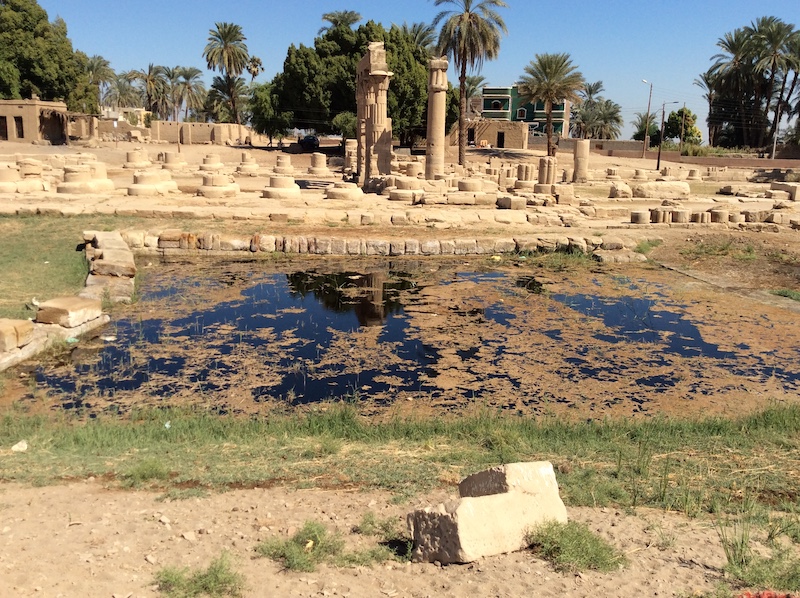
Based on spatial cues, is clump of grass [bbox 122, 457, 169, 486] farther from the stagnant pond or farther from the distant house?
the distant house

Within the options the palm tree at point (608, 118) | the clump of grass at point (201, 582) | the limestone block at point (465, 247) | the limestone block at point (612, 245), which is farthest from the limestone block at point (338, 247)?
the palm tree at point (608, 118)

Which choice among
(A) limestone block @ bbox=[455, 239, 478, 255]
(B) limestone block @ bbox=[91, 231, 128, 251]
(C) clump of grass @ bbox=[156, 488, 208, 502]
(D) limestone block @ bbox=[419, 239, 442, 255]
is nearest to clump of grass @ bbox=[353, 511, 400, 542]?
(C) clump of grass @ bbox=[156, 488, 208, 502]

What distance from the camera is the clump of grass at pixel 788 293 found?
12.1 metres

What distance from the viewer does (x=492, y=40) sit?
3644 cm

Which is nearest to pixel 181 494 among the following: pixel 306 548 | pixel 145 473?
pixel 145 473

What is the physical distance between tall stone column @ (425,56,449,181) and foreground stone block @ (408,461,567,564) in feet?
77.0

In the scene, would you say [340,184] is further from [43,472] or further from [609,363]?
[43,472]

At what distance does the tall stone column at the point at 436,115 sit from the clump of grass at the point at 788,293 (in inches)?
630

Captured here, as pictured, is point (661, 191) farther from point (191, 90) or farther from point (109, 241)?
point (191, 90)

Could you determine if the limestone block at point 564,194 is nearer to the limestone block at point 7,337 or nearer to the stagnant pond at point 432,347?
the stagnant pond at point 432,347

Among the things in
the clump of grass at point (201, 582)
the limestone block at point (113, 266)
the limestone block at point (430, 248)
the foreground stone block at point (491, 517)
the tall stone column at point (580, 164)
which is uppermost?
the tall stone column at point (580, 164)

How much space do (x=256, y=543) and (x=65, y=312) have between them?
6084 millimetres

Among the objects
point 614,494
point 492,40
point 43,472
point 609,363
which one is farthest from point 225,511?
point 492,40

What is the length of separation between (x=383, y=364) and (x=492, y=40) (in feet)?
103
